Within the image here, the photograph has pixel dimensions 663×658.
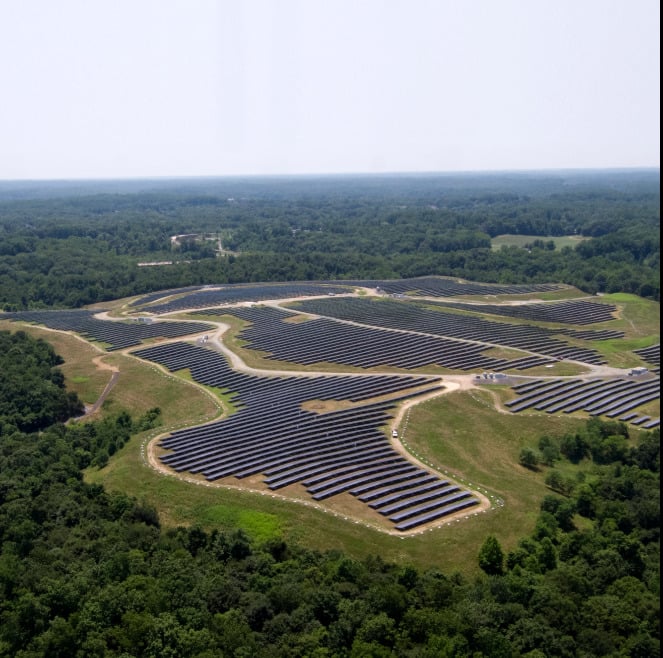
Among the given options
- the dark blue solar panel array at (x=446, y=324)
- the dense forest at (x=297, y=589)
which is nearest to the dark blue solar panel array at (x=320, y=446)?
the dense forest at (x=297, y=589)

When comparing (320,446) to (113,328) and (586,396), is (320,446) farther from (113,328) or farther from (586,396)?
(113,328)

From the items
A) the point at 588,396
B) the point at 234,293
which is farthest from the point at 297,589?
the point at 234,293

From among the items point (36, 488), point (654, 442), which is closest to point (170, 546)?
point (36, 488)

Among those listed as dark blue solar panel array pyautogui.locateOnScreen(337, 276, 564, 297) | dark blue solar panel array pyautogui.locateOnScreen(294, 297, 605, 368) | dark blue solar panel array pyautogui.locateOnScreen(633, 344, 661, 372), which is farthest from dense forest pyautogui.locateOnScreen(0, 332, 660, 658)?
dark blue solar panel array pyautogui.locateOnScreen(337, 276, 564, 297)

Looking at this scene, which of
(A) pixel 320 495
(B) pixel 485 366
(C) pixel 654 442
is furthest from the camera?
(B) pixel 485 366

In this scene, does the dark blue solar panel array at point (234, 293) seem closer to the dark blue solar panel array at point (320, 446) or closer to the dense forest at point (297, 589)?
the dark blue solar panel array at point (320, 446)

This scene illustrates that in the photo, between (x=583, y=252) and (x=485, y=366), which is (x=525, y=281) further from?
(x=485, y=366)
